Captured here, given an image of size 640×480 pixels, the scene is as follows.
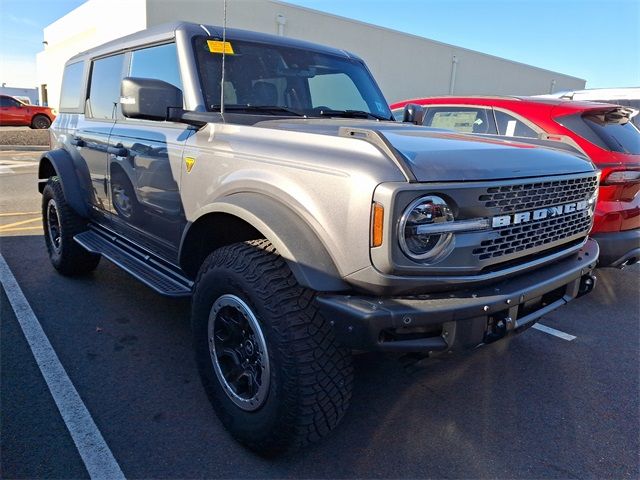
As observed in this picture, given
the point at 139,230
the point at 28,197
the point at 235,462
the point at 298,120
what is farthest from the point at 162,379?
the point at 28,197

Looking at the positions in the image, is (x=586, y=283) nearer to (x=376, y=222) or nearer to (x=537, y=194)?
(x=537, y=194)

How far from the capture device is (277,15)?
61.8ft

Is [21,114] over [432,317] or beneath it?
over

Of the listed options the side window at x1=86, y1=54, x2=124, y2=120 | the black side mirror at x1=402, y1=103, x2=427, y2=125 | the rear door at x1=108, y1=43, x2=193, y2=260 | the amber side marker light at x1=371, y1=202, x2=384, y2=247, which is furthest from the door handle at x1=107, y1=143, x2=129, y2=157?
the amber side marker light at x1=371, y1=202, x2=384, y2=247

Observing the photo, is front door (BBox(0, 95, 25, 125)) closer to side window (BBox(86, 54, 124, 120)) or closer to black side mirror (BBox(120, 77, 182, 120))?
side window (BBox(86, 54, 124, 120))

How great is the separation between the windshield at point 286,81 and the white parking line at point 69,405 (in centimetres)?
184

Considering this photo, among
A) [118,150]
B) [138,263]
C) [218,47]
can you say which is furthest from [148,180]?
[218,47]

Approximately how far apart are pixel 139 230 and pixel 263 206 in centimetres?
166

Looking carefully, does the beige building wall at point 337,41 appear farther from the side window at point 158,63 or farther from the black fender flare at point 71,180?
the side window at point 158,63

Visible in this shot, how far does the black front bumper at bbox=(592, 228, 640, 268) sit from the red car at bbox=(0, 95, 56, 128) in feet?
80.3

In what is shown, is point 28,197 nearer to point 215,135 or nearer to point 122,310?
point 122,310

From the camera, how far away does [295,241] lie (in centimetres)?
204

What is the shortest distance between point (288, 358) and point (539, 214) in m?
1.36

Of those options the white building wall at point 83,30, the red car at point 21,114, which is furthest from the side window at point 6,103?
the white building wall at point 83,30
